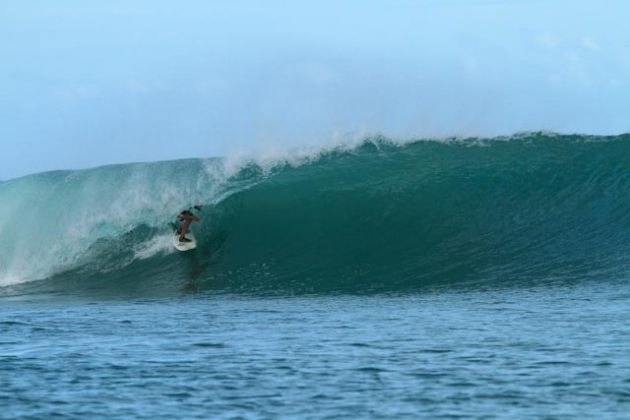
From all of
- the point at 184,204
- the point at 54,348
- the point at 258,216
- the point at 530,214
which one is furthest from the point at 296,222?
the point at 54,348

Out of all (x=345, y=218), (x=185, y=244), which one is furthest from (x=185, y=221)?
(x=345, y=218)

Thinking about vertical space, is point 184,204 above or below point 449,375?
above

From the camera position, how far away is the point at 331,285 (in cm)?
1736

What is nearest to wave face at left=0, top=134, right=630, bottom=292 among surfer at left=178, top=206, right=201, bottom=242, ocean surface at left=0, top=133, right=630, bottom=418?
ocean surface at left=0, top=133, right=630, bottom=418

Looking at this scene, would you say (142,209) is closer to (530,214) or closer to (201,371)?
(530,214)

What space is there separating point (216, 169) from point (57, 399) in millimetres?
15207

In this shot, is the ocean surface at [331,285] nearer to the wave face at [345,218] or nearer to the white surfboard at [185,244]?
the wave face at [345,218]

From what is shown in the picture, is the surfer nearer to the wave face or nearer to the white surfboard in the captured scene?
the white surfboard

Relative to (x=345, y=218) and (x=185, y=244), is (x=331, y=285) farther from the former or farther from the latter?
(x=185, y=244)

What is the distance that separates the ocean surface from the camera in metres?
9.12

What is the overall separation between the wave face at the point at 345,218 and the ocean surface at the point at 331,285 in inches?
2.1

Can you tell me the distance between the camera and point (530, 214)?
2083cm

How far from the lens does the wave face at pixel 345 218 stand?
60.0ft

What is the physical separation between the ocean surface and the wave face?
0.05m
